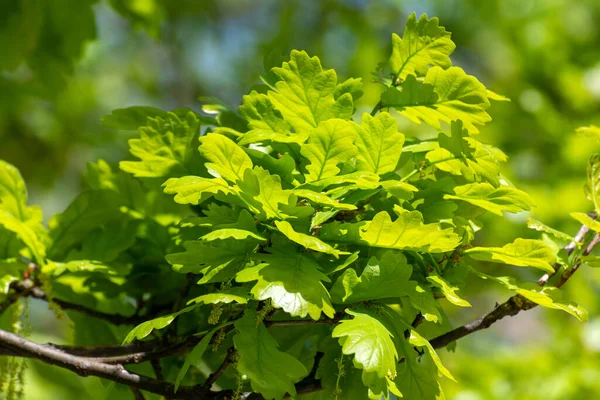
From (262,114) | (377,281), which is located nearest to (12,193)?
(262,114)

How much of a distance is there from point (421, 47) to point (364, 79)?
173 cm

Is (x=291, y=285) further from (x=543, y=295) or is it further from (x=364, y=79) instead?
(x=364, y=79)

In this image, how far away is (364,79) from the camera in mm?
2326

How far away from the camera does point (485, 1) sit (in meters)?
2.46

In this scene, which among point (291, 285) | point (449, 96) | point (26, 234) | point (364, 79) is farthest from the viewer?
point (364, 79)

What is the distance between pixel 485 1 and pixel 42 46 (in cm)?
162

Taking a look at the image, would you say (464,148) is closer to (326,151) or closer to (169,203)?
(326,151)

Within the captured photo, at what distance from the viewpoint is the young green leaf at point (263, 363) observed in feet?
1.68

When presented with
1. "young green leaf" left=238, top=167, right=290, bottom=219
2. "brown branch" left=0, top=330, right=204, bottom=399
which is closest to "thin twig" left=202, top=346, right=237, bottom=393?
"brown branch" left=0, top=330, right=204, bottom=399

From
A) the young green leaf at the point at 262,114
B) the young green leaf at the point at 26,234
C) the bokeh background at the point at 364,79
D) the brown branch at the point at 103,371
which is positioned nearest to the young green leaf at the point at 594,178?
the bokeh background at the point at 364,79

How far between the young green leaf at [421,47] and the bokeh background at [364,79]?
4.6 inches

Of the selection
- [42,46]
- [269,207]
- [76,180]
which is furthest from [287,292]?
[76,180]

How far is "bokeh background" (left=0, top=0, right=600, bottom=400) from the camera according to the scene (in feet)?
4.76

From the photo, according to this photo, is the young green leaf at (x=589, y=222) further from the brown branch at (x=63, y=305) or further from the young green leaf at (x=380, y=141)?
the brown branch at (x=63, y=305)
